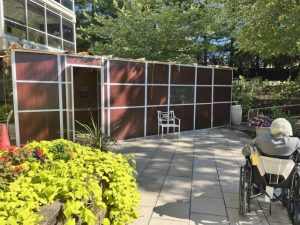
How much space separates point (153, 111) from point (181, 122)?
1.14m

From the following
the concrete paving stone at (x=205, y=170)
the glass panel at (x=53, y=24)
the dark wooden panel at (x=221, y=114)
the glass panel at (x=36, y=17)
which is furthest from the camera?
the glass panel at (x=53, y=24)

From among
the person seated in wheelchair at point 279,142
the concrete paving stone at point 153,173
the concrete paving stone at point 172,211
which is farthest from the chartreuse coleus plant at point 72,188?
the concrete paving stone at point 153,173

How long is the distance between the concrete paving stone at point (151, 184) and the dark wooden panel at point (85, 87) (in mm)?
3864

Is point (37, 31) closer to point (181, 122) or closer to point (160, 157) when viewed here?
point (181, 122)

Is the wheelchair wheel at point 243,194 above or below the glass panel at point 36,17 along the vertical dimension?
below

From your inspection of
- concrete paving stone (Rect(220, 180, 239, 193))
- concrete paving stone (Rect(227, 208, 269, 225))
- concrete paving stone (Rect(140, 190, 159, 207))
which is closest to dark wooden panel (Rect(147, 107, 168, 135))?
concrete paving stone (Rect(220, 180, 239, 193))

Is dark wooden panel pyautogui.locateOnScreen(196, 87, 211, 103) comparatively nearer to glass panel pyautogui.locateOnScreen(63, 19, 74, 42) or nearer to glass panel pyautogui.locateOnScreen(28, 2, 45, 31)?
glass panel pyautogui.locateOnScreen(28, 2, 45, 31)

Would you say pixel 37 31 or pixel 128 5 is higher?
pixel 128 5

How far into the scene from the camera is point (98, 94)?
24.9 feet

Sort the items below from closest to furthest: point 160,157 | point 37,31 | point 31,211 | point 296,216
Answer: point 31,211 → point 296,216 → point 160,157 → point 37,31

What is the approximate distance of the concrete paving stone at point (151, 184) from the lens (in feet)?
14.5

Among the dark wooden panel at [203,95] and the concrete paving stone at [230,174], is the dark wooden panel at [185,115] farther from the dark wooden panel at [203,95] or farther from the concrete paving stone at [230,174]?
the concrete paving stone at [230,174]

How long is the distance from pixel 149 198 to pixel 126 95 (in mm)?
4296

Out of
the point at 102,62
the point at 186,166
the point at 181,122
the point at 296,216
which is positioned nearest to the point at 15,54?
the point at 102,62
